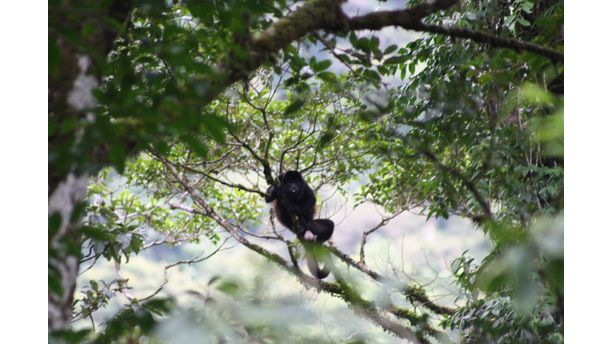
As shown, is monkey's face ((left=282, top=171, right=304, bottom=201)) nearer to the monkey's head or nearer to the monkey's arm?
the monkey's head

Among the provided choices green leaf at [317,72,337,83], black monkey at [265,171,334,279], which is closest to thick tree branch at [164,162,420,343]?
black monkey at [265,171,334,279]

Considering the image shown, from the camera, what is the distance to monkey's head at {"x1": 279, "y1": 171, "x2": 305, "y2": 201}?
16.9 feet

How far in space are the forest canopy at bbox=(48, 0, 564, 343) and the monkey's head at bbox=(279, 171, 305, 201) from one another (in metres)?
0.49

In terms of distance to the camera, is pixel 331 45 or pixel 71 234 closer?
pixel 71 234

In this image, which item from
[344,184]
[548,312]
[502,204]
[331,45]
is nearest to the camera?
[331,45]

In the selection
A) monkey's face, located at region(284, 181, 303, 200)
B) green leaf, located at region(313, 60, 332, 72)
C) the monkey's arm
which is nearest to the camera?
green leaf, located at region(313, 60, 332, 72)

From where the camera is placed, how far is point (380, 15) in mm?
2188

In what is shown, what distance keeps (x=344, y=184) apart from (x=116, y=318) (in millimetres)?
4803

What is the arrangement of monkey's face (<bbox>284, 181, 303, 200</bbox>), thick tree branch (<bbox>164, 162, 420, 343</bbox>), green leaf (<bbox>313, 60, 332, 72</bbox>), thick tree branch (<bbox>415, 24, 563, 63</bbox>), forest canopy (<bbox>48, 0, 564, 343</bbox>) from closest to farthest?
forest canopy (<bbox>48, 0, 564, 343</bbox>) < thick tree branch (<bbox>415, 24, 563, 63</bbox>) < green leaf (<bbox>313, 60, 332, 72</bbox>) < thick tree branch (<bbox>164, 162, 420, 343</bbox>) < monkey's face (<bbox>284, 181, 303, 200</bbox>)

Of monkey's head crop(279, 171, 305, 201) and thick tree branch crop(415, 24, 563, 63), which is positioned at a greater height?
monkey's head crop(279, 171, 305, 201)

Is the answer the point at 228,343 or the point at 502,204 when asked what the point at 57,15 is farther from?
the point at 502,204

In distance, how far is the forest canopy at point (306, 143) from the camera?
4.12ft

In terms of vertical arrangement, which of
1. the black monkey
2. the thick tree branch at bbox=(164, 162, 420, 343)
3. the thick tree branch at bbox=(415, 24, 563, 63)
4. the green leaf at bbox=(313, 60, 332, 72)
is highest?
the black monkey
